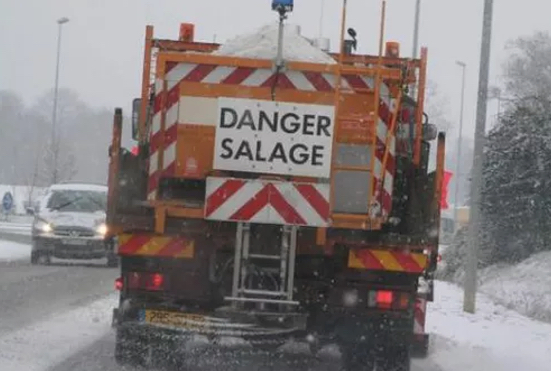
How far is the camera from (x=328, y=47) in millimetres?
10016

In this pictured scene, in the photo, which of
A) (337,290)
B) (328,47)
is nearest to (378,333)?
(337,290)

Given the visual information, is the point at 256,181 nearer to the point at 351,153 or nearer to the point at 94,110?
the point at 351,153

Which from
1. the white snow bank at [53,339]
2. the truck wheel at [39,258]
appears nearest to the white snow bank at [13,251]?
the truck wheel at [39,258]

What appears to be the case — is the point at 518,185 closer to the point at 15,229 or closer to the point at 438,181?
the point at 438,181

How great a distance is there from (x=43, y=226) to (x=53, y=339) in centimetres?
1320

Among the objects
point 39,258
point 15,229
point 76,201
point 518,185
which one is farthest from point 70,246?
point 15,229

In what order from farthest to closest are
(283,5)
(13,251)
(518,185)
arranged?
(13,251)
(518,185)
(283,5)

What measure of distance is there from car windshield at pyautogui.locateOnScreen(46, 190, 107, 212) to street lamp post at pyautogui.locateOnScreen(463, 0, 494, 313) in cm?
1101

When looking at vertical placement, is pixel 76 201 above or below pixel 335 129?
below

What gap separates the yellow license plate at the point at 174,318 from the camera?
8531mm

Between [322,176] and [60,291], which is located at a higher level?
[322,176]

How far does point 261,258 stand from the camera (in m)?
8.33

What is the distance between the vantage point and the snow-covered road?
997 centimetres

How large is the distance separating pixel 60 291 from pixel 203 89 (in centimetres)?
921
